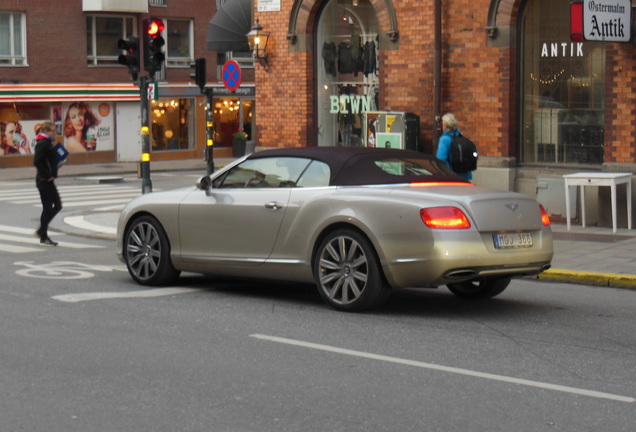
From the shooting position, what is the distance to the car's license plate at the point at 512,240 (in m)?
9.28

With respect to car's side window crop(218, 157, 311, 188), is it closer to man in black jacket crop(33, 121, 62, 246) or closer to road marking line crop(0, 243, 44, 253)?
road marking line crop(0, 243, 44, 253)

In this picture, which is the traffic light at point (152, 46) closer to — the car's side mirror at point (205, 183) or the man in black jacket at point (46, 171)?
the man in black jacket at point (46, 171)

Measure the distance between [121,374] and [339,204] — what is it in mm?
3066

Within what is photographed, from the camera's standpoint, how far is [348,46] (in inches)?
802

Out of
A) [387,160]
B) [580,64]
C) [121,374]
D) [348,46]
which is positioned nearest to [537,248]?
[387,160]

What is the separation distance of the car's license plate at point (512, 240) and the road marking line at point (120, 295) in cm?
331

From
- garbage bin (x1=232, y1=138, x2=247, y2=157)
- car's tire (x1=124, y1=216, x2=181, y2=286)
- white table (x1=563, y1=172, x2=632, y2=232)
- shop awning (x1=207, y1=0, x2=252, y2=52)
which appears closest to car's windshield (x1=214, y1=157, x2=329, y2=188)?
car's tire (x1=124, y1=216, x2=181, y2=286)

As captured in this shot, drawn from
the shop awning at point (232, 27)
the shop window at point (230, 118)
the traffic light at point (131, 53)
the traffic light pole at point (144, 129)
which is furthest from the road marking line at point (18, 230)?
the shop window at point (230, 118)

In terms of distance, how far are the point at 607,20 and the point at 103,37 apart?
Answer: 30.4 metres

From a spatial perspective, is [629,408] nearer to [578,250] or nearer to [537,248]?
[537,248]

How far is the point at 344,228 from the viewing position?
9594 millimetres

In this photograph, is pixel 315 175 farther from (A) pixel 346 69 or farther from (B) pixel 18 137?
(B) pixel 18 137

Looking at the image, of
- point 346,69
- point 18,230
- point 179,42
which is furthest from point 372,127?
point 179,42

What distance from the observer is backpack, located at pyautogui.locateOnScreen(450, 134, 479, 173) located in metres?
14.5
